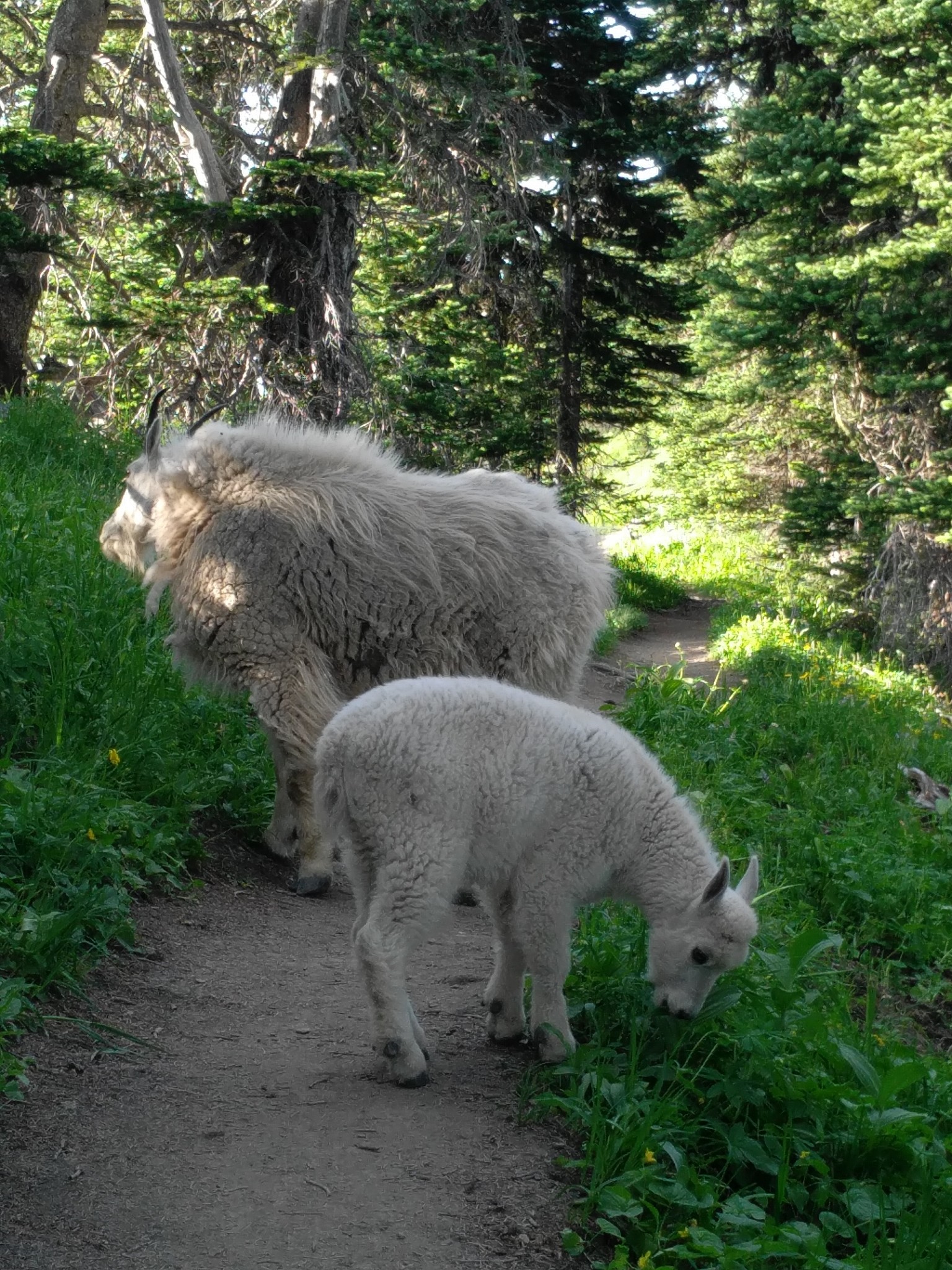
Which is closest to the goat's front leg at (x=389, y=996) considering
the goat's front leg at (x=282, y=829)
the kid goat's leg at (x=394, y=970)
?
the kid goat's leg at (x=394, y=970)

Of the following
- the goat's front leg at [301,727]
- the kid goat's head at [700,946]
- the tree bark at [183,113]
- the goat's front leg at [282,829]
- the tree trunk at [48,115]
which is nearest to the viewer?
the kid goat's head at [700,946]

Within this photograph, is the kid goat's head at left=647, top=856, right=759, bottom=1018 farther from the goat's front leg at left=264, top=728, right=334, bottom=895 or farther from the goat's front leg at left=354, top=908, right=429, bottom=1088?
the goat's front leg at left=264, top=728, right=334, bottom=895

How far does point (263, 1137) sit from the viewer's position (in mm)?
3557

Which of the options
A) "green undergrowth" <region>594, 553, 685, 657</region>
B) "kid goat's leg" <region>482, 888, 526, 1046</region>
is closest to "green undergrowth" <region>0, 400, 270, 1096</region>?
"kid goat's leg" <region>482, 888, 526, 1046</region>

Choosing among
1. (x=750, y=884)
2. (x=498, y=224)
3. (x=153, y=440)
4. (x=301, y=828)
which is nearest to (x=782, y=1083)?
(x=750, y=884)

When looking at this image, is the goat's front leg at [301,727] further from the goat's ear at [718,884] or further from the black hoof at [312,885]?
the goat's ear at [718,884]

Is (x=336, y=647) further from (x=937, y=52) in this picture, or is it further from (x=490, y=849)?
(x=937, y=52)

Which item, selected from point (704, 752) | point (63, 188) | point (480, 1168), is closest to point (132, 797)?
point (480, 1168)

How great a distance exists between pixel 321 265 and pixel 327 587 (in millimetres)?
6546

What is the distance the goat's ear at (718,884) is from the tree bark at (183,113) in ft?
29.9

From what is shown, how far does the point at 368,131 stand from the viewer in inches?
527

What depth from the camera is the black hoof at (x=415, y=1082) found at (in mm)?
3882

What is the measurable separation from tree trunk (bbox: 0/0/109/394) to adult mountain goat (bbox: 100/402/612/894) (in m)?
6.46

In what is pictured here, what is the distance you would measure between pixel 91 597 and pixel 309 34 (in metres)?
7.52
